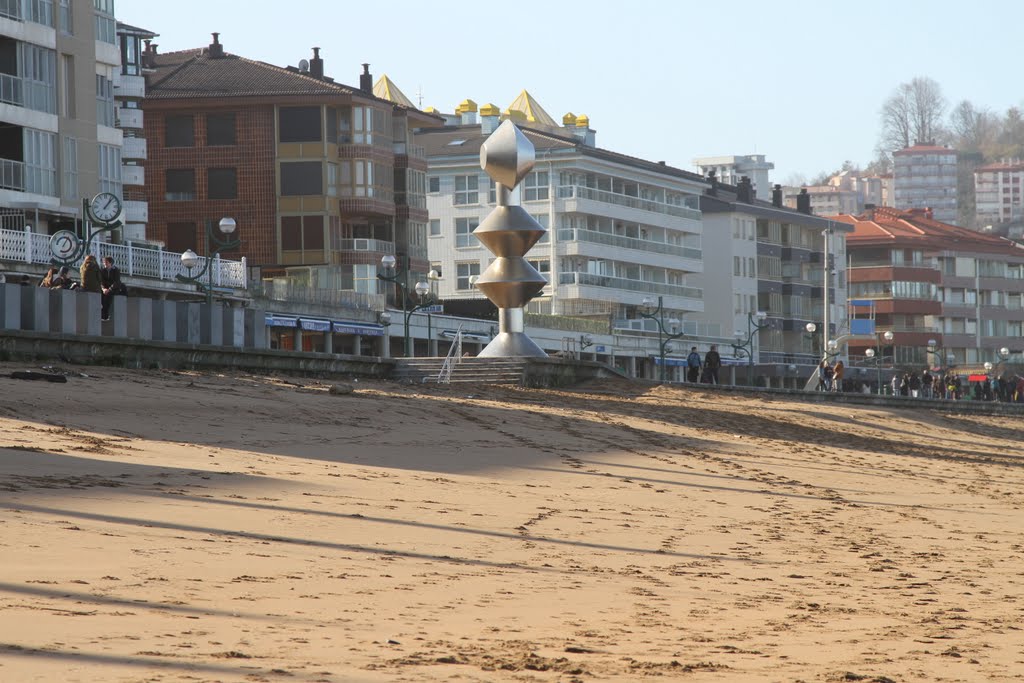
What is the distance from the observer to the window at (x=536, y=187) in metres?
98.2

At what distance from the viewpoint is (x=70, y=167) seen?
5572 centimetres

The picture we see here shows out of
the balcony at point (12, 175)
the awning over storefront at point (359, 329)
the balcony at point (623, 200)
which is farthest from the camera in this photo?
the balcony at point (623, 200)

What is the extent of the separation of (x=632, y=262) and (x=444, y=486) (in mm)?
88836

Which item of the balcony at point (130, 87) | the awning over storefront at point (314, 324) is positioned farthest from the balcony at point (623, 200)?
the awning over storefront at point (314, 324)

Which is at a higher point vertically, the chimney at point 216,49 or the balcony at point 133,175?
the chimney at point 216,49

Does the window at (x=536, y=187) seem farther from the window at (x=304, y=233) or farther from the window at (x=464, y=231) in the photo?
the window at (x=304, y=233)

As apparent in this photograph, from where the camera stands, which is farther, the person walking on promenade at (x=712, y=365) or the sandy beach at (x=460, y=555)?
the person walking on promenade at (x=712, y=365)

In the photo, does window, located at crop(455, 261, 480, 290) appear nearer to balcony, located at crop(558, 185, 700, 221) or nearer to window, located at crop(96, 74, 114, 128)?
balcony, located at crop(558, 185, 700, 221)

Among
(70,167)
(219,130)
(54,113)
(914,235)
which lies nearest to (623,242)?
(219,130)

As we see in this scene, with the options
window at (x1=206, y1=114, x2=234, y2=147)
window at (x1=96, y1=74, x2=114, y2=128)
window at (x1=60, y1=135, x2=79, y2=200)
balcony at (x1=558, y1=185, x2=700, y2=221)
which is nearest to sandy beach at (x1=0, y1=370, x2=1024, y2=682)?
window at (x1=60, y1=135, x2=79, y2=200)

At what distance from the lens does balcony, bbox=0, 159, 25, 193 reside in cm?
5188

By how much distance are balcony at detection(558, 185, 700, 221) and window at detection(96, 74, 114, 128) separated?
40665mm

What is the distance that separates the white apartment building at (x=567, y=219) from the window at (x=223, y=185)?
17.1 m

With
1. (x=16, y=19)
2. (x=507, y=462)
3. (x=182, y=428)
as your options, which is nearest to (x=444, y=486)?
(x=507, y=462)
